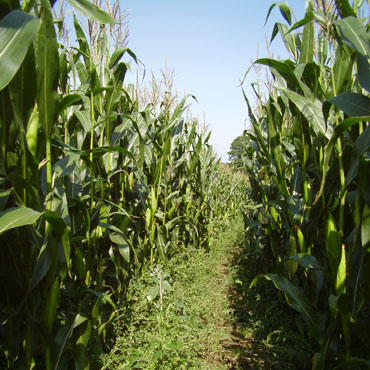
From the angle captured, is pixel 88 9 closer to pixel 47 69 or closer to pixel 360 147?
pixel 47 69

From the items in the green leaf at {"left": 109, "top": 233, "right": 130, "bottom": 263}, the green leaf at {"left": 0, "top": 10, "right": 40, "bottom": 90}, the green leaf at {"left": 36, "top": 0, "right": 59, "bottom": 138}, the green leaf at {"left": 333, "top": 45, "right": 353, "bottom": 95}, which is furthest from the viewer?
the green leaf at {"left": 109, "top": 233, "right": 130, "bottom": 263}

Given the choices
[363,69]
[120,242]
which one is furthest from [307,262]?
[120,242]

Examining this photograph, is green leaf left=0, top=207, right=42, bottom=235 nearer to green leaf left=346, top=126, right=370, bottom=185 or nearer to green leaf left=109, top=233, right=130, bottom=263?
green leaf left=109, top=233, right=130, bottom=263

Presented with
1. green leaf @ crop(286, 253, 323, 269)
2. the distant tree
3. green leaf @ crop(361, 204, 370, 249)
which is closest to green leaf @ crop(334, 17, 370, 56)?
green leaf @ crop(361, 204, 370, 249)

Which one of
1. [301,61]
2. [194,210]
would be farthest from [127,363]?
[194,210]

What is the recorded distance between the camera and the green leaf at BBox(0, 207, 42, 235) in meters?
1.05

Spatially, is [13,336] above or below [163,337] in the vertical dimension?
above

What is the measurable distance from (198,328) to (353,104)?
83.2 inches

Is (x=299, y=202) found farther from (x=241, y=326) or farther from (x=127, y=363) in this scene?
(x=127, y=363)

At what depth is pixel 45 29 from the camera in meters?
1.20

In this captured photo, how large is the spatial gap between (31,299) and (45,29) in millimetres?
1162

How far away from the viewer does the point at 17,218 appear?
3.60 ft

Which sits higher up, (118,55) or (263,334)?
(118,55)

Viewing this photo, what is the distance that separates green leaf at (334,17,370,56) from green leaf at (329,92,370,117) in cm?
19
